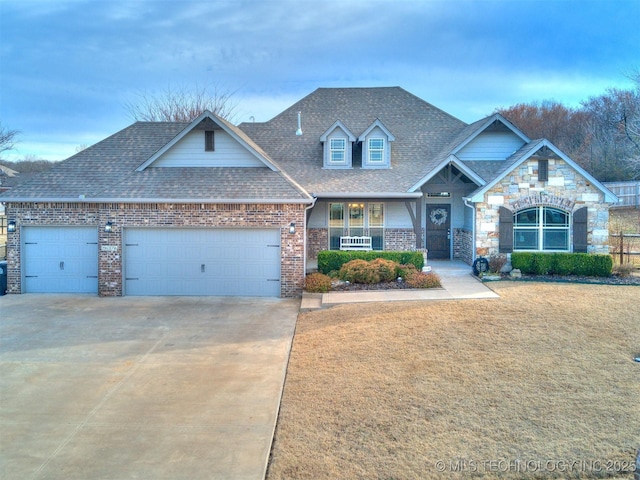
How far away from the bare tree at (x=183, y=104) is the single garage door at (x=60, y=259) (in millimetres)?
27433

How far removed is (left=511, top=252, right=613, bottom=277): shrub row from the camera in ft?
48.8

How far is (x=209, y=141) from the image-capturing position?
611 inches

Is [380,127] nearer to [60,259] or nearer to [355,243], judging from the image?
[355,243]

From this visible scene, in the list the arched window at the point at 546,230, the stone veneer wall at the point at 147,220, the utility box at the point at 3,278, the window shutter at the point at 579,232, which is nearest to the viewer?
the stone veneer wall at the point at 147,220

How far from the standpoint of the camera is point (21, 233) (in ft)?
47.9

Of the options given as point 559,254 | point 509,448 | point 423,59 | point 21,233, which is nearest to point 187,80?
point 423,59

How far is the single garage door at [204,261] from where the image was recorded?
1434cm

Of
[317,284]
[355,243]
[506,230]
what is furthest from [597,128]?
[317,284]

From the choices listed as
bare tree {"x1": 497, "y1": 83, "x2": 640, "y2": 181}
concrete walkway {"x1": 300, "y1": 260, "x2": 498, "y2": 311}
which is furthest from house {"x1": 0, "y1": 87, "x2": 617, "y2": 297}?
bare tree {"x1": 497, "y1": 83, "x2": 640, "y2": 181}

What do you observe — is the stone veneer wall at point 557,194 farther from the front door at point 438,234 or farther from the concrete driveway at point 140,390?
the concrete driveway at point 140,390

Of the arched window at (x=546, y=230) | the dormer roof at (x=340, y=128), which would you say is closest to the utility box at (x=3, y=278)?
the dormer roof at (x=340, y=128)

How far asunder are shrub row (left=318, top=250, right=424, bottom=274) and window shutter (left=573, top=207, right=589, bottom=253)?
5361 mm

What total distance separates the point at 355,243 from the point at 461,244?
14.2ft

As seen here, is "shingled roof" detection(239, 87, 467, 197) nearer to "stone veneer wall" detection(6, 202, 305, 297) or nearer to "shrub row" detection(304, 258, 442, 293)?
"stone veneer wall" detection(6, 202, 305, 297)
